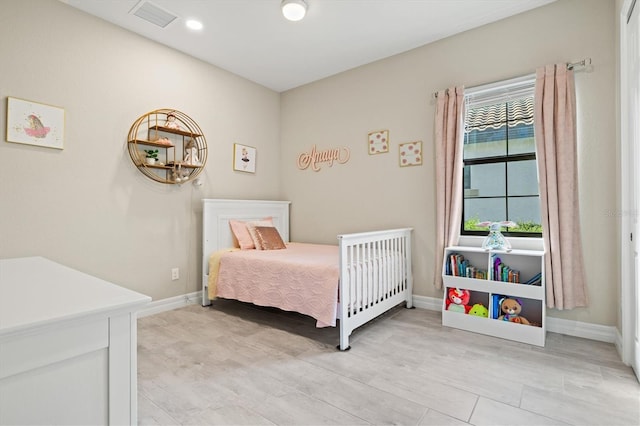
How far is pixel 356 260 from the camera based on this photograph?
2.42m

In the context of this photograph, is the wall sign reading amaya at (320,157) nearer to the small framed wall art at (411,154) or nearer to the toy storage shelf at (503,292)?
the small framed wall art at (411,154)

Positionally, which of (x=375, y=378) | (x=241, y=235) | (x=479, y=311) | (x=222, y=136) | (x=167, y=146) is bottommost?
(x=375, y=378)

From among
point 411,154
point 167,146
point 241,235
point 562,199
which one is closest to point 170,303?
point 241,235

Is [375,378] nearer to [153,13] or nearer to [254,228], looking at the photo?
[254,228]

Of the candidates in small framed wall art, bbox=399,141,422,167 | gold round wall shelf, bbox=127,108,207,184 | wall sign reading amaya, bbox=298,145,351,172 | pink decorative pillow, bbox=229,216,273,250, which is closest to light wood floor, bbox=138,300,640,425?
pink decorative pillow, bbox=229,216,273,250

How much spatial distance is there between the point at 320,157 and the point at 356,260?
182 cm

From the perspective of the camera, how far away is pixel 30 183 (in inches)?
90.8

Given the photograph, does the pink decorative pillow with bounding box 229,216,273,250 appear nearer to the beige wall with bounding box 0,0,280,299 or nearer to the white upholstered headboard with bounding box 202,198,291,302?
the white upholstered headboard with bounding box 202,198,291,302

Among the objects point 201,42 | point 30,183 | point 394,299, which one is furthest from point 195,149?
point 394,299

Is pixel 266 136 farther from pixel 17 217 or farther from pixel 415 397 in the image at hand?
pixel 415 397

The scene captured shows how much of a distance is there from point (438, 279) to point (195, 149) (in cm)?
268

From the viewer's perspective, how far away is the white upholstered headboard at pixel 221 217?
127 inches

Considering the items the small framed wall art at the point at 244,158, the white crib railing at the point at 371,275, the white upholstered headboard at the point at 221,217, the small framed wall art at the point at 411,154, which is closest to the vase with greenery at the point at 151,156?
the white upholstered headboard at the point at 221,217

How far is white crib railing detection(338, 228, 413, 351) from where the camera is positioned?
222cm
